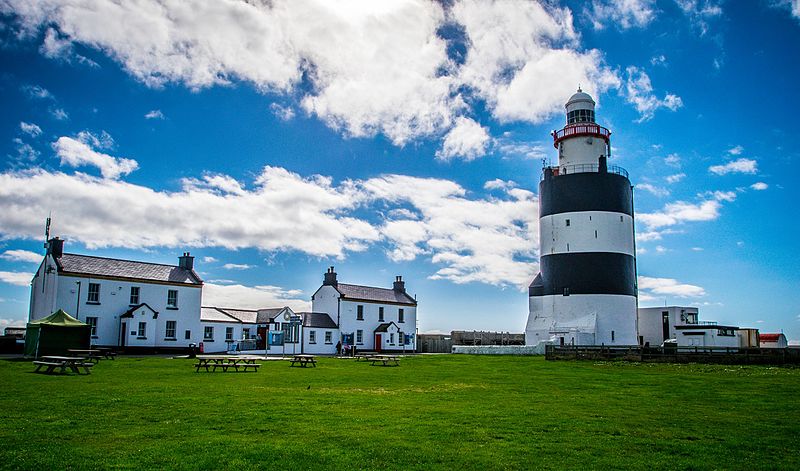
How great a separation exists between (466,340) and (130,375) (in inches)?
1558

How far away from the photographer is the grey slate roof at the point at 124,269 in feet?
129

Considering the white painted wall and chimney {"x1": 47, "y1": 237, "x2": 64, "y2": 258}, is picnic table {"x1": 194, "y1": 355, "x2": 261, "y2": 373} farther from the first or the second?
the white painted wall

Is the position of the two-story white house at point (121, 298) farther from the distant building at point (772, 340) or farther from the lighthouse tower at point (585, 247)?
Result: the distant building at point (772, 340)

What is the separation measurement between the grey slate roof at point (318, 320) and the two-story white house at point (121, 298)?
844 cm

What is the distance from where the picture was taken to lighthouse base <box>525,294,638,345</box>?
4506 cm

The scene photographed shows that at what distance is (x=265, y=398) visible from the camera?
48.8 ft

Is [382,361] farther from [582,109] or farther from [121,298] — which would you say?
[582,109]

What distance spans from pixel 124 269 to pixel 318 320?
15.7m

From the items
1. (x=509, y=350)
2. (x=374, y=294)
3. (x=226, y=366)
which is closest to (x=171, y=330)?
(x=374, y=294)

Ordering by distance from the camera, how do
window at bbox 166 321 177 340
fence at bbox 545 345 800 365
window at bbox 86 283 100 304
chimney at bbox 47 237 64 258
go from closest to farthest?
1. fence at bbox 545 345 800 365
2. chimney at bbox 47 237 64 258
3. window at bbox 86 283 100 304
4. window at bbox 166 321 177 340

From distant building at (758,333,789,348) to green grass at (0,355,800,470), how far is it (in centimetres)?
3997

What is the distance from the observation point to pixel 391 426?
36.7ft

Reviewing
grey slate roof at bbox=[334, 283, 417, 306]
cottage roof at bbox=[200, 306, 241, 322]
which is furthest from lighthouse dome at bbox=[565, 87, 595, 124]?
cottage roof at bbox=[200, 306, 241, 322]

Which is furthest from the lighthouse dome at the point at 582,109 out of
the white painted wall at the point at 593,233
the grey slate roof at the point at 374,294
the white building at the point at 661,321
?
the grey slate roof at the point at 374,294
